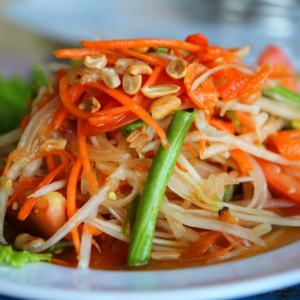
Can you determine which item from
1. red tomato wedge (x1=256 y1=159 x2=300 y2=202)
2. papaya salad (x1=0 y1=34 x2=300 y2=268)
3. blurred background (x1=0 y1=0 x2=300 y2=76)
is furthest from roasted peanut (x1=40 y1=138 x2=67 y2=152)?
blurred background (x1=0 y1=0 x2=300 y2=76)

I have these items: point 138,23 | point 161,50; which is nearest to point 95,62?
point 161,50

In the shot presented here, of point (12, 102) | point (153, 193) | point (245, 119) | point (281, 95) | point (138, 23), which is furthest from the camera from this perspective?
point (138, 23)

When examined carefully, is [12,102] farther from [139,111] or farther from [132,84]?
[139,111]

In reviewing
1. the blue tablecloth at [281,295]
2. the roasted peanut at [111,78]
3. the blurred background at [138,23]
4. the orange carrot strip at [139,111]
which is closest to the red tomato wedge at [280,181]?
the blue tablecloth at [281,295]

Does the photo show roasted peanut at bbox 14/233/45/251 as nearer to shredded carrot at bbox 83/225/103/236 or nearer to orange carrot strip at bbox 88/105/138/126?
shredded carrot at bbox 83/225/103/236

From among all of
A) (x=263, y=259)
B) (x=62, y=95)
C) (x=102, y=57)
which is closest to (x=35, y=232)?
(x=62, y=95)
